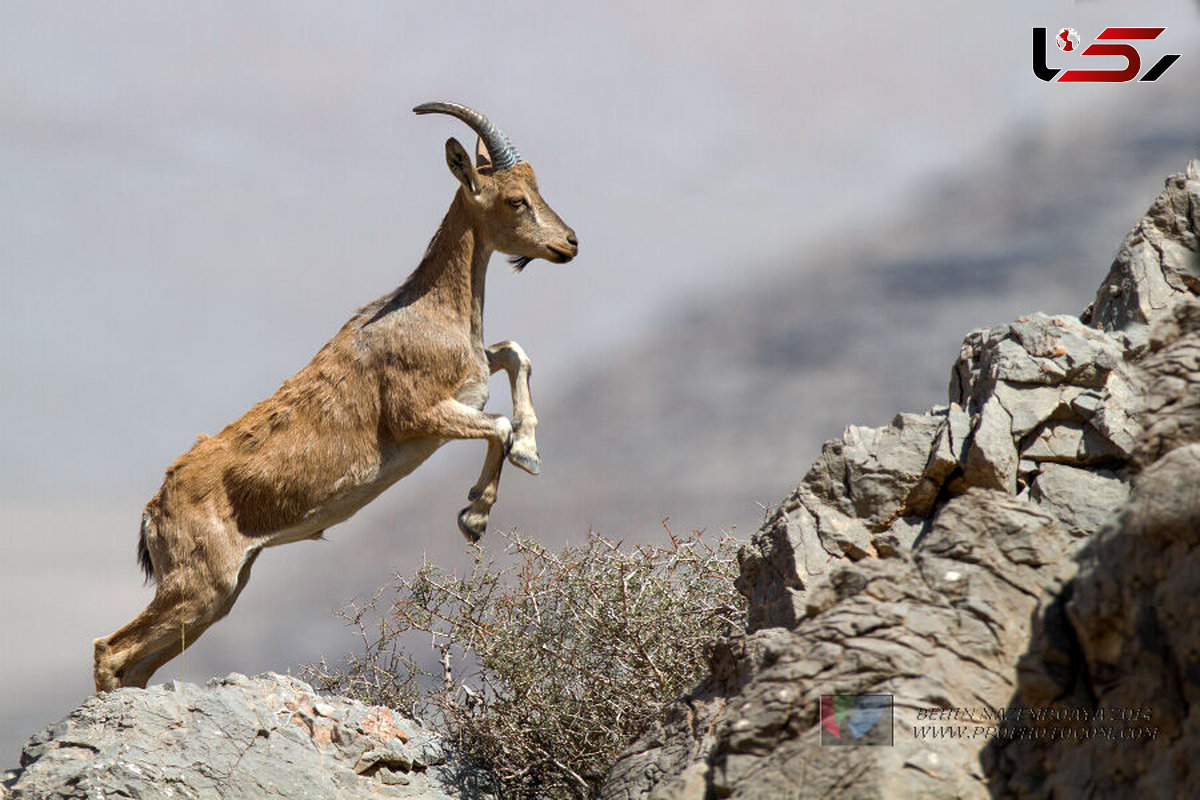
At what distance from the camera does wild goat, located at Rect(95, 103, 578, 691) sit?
9680 millimetres

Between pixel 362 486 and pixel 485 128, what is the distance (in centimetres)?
298

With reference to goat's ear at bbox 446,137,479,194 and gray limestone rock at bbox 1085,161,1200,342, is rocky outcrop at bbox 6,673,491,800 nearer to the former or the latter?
goat's ear at bbox 446,137,479,194

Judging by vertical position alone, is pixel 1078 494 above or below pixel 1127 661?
above

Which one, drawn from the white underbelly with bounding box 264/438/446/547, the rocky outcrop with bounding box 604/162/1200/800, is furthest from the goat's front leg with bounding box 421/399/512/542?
the rocky outcrop with bounding box 604/162/1200/800

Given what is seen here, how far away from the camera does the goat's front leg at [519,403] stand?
9703mm

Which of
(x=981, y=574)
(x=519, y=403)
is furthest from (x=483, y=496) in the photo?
(x=981, y=574)

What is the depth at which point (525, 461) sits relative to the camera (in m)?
9.67

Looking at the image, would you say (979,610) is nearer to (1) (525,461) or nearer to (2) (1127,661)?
(2) (1127,661)

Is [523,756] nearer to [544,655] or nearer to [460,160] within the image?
[544,655]

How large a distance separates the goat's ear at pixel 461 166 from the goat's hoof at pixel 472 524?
2.52m

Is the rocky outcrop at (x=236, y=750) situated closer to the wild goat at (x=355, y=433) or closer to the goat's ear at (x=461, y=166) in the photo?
the wild goat at (x=355, y=433)

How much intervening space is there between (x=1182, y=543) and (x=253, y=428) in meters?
7.59

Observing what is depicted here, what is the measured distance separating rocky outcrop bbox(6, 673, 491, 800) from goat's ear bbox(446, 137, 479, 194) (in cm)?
398

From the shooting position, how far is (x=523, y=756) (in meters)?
9.62
